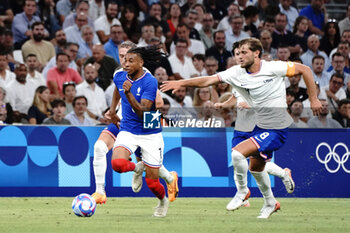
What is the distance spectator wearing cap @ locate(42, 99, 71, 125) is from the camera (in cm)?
1372

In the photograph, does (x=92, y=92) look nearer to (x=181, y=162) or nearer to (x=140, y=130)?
(x=181, y=162)

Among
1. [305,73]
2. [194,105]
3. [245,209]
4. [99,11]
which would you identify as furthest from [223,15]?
[305,73]

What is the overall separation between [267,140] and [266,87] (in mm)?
698

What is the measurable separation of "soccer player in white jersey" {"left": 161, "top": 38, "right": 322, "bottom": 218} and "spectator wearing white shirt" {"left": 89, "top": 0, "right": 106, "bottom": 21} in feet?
29.2

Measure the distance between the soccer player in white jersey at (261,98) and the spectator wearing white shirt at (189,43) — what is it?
795cm

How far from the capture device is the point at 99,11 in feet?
59.8

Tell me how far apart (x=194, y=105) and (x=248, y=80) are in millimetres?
5217

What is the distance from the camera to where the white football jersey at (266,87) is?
9734 millimetres

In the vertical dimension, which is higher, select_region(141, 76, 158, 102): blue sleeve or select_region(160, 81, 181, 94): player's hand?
select_region(160, 81, 181, 94): player's hand

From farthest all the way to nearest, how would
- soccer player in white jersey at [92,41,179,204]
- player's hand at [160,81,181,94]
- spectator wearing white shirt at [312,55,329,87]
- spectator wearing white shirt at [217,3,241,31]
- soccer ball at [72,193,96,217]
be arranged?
1. spectator wearing white shirt at [217,3,241,31]
2. spectator wearing white shirt at [312,55,329,87]
3. soccer player in white jersey at [92,41,179,204]
4. soccer ball at [72,193,96,217]
5. player's hand at [160,81,181,94]

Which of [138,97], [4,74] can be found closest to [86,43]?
[4,74]

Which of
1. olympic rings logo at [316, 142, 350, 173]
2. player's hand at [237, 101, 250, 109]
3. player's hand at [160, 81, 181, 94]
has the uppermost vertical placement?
player's hand at [160, 81, 181, 94]

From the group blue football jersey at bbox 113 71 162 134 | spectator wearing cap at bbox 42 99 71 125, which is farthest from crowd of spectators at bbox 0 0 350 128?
blue football jersey at bbox 113 71 162 134

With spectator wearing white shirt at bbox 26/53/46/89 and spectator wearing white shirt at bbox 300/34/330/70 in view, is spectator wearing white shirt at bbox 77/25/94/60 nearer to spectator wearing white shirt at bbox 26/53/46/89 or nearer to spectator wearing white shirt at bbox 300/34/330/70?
spectator wearing white shirt at bbox 26/53/46/89
